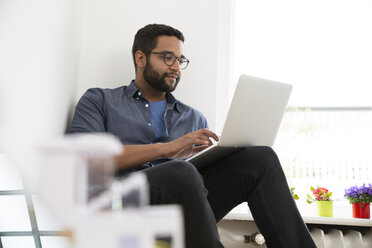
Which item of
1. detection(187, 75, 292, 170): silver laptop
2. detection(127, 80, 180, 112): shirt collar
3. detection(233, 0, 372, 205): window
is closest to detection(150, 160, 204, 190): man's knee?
detection(187, 75, 292, 170): silver laptop

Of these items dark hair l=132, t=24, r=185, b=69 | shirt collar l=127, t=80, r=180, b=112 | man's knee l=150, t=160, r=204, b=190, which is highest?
dark hair l=132, t=24, r=185, b=69

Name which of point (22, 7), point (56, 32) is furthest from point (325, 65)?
point (22, 7)

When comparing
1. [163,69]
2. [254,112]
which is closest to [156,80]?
[163,69]

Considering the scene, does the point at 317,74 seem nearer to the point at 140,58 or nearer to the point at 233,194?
the point at 140,58

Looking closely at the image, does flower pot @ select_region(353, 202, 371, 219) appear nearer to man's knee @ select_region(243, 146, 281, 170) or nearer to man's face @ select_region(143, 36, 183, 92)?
man's knee @ select_region(243, 146, 281, 170)

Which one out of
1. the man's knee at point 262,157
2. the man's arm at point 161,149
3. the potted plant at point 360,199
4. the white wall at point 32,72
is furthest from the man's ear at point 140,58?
the potted plant at point 360,199

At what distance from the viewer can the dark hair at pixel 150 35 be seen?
2121mm

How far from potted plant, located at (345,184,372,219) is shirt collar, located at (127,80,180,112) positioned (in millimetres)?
988

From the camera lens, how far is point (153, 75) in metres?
2.09

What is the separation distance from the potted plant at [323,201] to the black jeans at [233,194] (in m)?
0.84

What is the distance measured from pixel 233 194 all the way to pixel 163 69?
70cm

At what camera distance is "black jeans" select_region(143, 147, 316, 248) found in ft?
4.07

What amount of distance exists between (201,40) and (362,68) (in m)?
0.95

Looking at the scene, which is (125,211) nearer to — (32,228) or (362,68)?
(32,228)
